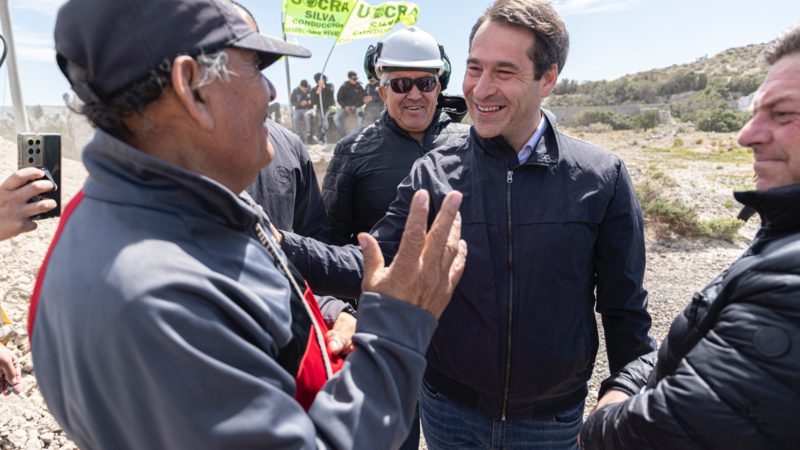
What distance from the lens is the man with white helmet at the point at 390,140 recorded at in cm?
339

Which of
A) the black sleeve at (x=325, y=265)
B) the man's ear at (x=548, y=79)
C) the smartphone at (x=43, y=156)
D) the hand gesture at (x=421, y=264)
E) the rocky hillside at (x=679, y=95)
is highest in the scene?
the man's ear at (x=548, y=79)

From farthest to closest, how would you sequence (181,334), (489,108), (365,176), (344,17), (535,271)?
(344,17), (365,176), (489,108), (535,271), (181,334)

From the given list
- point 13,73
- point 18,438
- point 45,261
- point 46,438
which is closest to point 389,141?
point 45,261

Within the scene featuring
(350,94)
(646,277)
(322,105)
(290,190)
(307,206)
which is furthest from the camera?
(322,105)

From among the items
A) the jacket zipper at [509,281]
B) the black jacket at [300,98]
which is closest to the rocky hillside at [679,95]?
the black jacket at [300,98]

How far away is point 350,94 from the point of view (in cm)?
1441

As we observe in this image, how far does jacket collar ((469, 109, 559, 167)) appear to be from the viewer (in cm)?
220

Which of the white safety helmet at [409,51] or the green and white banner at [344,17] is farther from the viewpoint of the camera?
the green and white banner at [344,17]

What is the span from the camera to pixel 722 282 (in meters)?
1.44

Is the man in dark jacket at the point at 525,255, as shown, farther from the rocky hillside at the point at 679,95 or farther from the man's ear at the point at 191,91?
the rocky hillside at the point at 679,95

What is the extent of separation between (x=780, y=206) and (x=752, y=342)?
1.24 ft

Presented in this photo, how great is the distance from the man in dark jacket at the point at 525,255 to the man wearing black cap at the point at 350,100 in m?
12.3

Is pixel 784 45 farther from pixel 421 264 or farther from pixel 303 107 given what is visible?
pixel 303 107

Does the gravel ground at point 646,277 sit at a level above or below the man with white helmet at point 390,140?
below
